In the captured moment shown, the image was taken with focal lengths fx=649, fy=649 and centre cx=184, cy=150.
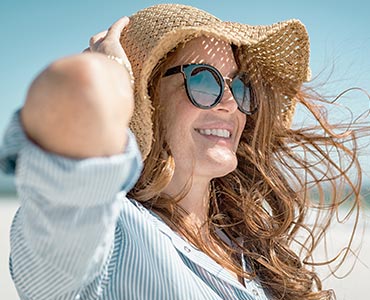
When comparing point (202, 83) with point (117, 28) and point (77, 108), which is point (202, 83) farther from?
point (77, 108)

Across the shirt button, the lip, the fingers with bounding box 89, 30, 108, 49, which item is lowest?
the shirt button

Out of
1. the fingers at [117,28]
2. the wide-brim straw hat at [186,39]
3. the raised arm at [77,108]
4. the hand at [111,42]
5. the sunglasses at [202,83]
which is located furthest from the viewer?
the sunglasses at [202,83]

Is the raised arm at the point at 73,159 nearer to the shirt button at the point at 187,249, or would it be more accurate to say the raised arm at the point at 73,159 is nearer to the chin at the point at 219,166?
the shirt button at the point at 187,249

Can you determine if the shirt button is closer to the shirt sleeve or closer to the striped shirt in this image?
the striped shirt

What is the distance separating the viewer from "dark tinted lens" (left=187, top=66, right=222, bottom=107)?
217cm

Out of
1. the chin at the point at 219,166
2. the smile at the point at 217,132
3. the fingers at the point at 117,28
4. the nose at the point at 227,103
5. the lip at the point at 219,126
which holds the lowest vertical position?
the chin at the point at 219,166

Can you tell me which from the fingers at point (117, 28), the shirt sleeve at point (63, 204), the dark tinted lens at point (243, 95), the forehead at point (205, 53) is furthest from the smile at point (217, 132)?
the shirt sleeve at point (63, 204)

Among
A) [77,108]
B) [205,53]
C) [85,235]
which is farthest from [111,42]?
[77,108]

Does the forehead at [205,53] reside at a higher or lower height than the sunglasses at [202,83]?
higher

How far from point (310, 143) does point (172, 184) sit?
0.67 m

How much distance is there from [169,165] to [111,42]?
19.9 inches

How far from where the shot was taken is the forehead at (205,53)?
85.9 inches

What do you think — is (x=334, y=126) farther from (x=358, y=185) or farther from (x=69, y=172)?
(x=69, y=172)

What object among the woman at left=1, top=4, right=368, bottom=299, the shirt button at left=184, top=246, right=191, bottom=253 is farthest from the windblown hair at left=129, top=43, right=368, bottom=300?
the shirt button at left=184, top=246, right=191, bottom=253
